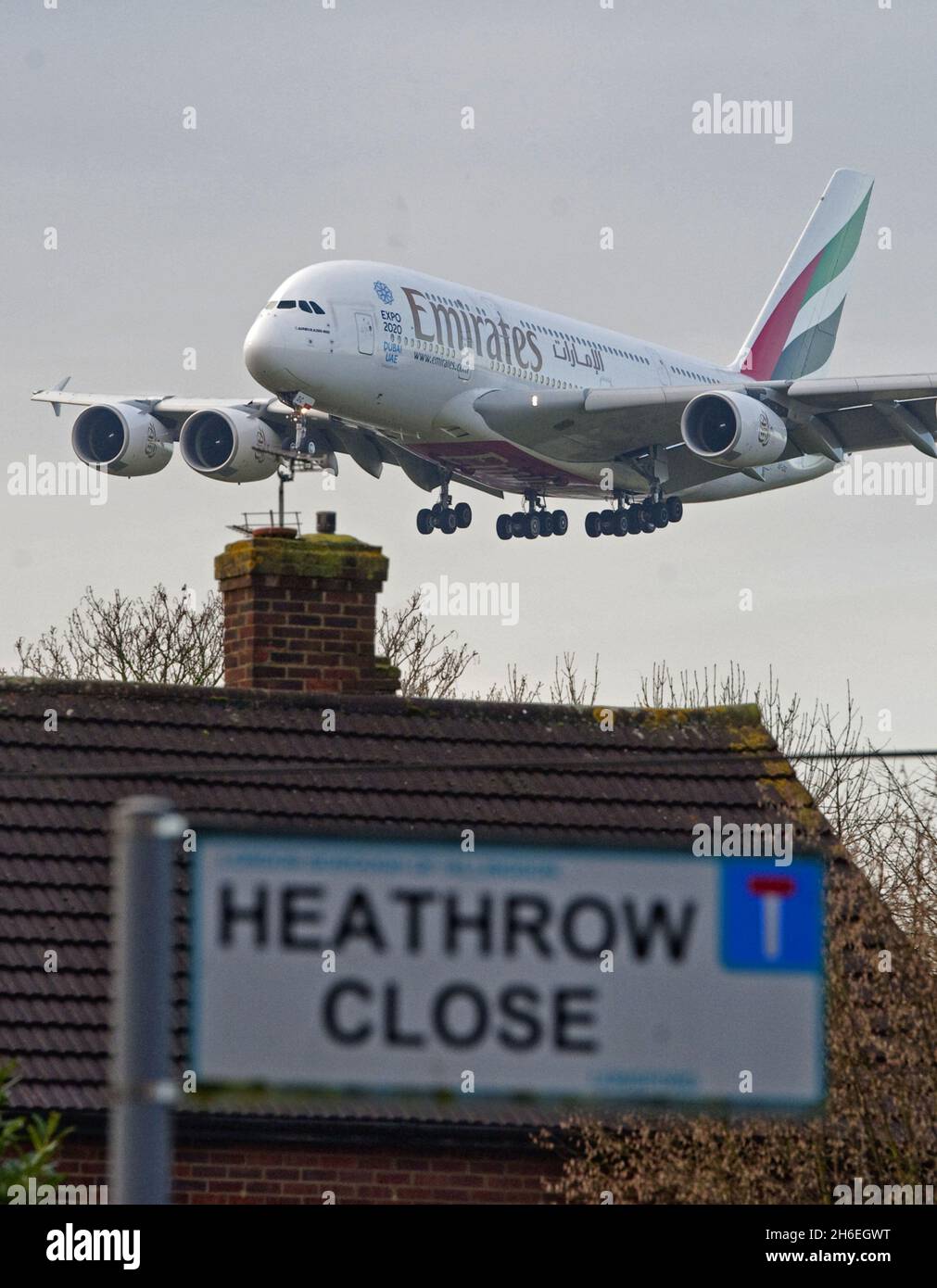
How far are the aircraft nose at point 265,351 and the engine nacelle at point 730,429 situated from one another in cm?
606

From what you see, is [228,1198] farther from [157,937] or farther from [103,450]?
[103,450]

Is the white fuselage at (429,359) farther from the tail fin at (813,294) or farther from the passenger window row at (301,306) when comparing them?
the tail fin at (813,294)

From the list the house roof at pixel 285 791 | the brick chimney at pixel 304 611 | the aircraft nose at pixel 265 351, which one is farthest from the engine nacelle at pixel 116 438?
the house roof at pixel 285 791

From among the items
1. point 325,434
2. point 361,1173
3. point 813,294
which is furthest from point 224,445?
point 361,1173

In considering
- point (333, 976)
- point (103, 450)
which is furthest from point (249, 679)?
point (103, 450)

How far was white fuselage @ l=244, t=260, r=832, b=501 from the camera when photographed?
29328mm

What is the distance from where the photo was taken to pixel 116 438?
112 ft

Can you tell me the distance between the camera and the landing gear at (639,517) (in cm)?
3591

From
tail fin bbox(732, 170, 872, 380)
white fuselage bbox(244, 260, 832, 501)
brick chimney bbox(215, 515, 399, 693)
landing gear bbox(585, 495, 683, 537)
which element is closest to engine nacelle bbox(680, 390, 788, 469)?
white fuselage bbox(244, 260, 832, 501)

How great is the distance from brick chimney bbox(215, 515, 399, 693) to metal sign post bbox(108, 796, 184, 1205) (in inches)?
380

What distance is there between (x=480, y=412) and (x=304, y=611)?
18.9 m

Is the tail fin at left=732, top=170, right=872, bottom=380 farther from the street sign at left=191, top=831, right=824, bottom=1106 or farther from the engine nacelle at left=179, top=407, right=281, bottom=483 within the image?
the street sign at left=191, top=831, right=824, bottom=1106

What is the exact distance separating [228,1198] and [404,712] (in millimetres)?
3399
